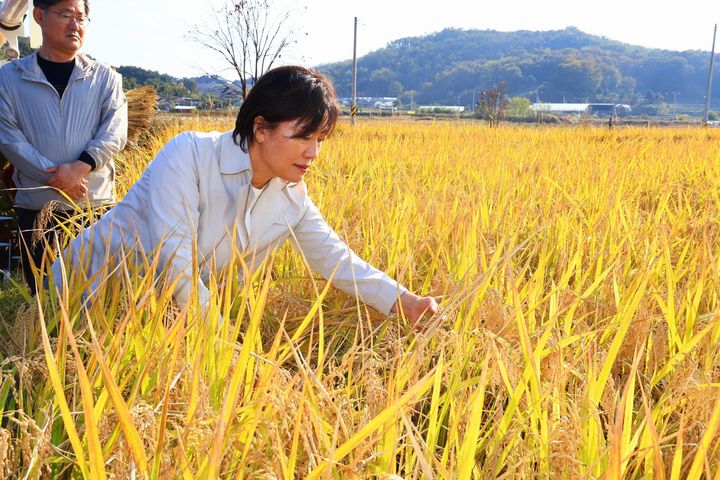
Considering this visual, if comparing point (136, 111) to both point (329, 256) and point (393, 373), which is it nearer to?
point (329, 256)

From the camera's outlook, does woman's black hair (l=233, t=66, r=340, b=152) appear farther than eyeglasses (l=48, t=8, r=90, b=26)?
No

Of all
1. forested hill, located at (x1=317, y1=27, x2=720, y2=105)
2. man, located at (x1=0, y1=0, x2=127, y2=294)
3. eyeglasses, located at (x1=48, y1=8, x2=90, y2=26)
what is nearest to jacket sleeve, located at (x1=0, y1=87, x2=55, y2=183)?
man, located at (x1=0, y1=0, x2=127, y2=294)

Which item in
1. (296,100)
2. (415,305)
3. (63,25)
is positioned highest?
(63,25)

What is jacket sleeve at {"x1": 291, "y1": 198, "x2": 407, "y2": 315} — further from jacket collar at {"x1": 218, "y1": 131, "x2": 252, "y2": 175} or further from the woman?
jacket collar at {"x1": 218, "y1": 131, "x2": 252, "y2": 175}

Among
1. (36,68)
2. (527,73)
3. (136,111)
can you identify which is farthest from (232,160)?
(527,73)

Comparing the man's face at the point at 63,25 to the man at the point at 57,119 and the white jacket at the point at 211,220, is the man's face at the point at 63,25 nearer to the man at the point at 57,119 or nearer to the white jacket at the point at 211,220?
the man at the point at 57,119

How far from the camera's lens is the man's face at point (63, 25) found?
2.14 meters

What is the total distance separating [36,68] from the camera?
7.26ft

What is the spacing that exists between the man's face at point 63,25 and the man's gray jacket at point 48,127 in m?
0.08

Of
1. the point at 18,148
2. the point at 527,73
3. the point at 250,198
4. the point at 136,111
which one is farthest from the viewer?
the point at 527,73

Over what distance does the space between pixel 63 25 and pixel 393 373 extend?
1847 millimetres

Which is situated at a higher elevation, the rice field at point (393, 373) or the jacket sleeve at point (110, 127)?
the jacket sleeve at point (110, 127)

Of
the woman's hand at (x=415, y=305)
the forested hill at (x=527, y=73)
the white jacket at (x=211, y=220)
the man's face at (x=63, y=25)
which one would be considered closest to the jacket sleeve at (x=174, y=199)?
the white jacket at (x=211, y=220)

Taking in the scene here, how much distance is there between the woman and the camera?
1.39 m
